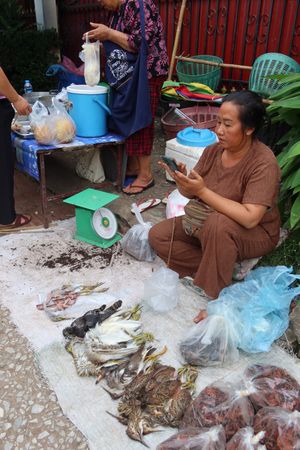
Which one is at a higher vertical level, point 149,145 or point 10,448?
point 149,145

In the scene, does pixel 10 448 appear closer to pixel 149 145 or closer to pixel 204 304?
pixel 204 304

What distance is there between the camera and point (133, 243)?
122 inches

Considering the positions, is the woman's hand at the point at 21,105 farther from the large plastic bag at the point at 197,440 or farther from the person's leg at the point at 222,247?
the large plastic bag at the point at 197,440

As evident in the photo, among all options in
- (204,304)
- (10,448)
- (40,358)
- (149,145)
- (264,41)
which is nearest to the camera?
(10,448)

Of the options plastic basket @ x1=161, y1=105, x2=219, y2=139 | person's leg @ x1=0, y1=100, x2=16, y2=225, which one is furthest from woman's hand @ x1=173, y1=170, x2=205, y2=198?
plastic basket @ x1=161, y1=105, x2=219, y2=139

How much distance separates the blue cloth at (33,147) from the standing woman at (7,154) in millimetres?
143

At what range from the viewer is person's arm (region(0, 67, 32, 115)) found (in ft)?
9.36

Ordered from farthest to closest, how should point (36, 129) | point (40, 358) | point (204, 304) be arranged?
1. point (36, 129)
2. point (204, 304)
3. point (40, 358)

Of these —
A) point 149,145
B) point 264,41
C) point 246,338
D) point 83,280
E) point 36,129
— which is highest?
point 264,41

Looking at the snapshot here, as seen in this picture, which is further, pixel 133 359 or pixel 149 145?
pixel 149 145

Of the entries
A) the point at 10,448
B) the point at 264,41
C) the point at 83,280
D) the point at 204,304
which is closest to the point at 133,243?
the point at 83,280

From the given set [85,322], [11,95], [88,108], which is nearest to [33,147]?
[11,95]

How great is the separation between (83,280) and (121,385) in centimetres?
101

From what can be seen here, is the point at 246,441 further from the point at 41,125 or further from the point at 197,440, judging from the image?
the point at 41,125
